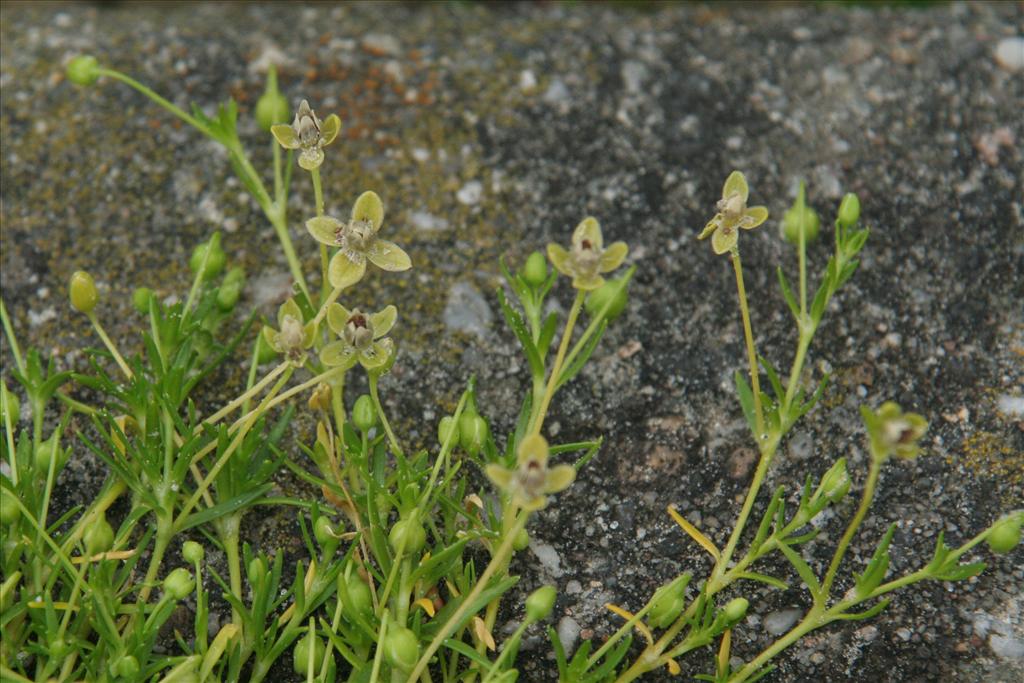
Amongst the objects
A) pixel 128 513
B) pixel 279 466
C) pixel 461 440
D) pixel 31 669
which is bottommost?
pixel 31 669

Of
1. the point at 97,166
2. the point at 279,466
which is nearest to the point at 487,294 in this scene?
the point at 279,466

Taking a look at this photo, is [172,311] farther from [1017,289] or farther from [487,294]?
[1017,289]

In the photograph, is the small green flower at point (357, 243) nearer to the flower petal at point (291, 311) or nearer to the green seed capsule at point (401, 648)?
the flower petal at point (291, 311)

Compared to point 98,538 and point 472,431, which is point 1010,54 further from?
point 98,538

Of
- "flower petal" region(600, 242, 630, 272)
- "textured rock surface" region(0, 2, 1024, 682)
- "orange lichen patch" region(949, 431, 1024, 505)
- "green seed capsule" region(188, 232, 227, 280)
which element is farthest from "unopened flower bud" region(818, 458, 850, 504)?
"green seed capsule" region(188, 232, 227, 280)

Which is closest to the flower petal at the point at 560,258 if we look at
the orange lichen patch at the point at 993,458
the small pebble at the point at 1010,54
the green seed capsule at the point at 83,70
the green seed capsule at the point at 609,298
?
the green seed capsule at the point at 609,298

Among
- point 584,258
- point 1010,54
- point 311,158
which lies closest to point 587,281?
point 584,258
